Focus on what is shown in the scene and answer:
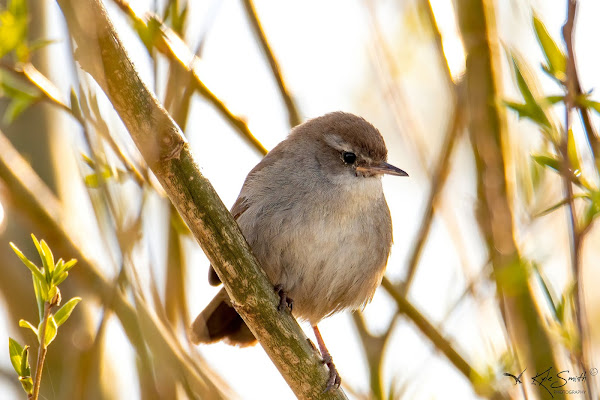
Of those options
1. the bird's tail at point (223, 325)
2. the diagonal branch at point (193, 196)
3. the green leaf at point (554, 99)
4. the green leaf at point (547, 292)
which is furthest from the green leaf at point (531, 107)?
the bird's tail at point (223, 325)

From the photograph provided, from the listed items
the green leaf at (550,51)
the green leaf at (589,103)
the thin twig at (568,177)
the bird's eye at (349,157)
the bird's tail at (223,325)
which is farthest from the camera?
the bird's tail at (223,325)

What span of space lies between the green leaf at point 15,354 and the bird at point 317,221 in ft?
5.52

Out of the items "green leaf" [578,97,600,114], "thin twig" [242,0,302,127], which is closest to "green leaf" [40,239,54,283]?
"green leaf" [578,97,600,114]

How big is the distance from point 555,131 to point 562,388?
1.61m

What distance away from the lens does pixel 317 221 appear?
13.2ft

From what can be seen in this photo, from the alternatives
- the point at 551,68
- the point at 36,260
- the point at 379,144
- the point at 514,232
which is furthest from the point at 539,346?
the point at 36,260

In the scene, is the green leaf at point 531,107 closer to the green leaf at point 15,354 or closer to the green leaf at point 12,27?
the green leaf at point 15,354

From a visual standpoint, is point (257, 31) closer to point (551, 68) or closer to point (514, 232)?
point (514, 232)

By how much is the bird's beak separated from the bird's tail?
1172 millimetres

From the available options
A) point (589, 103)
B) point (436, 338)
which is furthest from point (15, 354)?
point (436, 338)

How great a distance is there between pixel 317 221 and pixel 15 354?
199 centimetres

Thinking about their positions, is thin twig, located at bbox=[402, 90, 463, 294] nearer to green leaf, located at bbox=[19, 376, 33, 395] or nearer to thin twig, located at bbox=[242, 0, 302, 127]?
thin twig, located at bbox=[242, 0, 302, 127]

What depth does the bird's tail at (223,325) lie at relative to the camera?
457cm
